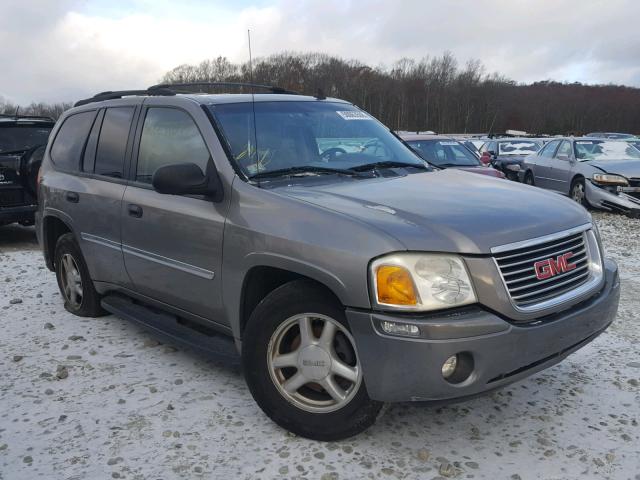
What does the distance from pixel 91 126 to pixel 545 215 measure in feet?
11.6

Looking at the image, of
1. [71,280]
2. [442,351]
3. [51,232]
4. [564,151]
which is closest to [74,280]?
[71,280]

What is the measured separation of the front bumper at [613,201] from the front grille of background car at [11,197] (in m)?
9.66

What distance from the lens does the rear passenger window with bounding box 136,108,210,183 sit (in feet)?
12.0

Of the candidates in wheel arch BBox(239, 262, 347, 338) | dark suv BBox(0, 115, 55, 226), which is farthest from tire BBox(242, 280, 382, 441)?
dark suv BBox(0, 115, 55, 226)

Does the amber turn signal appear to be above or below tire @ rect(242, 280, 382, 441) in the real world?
above

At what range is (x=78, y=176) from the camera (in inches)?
188

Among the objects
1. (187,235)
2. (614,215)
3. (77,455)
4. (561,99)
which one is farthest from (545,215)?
(561,99)

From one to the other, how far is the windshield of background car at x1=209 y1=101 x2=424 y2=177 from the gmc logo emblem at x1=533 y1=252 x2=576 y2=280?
4.55 ft

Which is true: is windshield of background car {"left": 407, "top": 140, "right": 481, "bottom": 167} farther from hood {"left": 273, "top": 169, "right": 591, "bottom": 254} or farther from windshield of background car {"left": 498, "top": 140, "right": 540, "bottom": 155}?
windshield of background car {"left": 498, "top": 140, "right": 540, "bottom": 155}

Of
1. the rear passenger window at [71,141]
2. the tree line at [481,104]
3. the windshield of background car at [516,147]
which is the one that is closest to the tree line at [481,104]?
the tree line at [481,104]

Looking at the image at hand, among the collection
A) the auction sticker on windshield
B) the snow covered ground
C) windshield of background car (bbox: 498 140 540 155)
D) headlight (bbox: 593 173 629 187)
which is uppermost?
the auction sticker on windshield

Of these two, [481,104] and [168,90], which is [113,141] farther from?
[481,104]

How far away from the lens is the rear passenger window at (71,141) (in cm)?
489

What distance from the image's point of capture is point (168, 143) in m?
3.91
